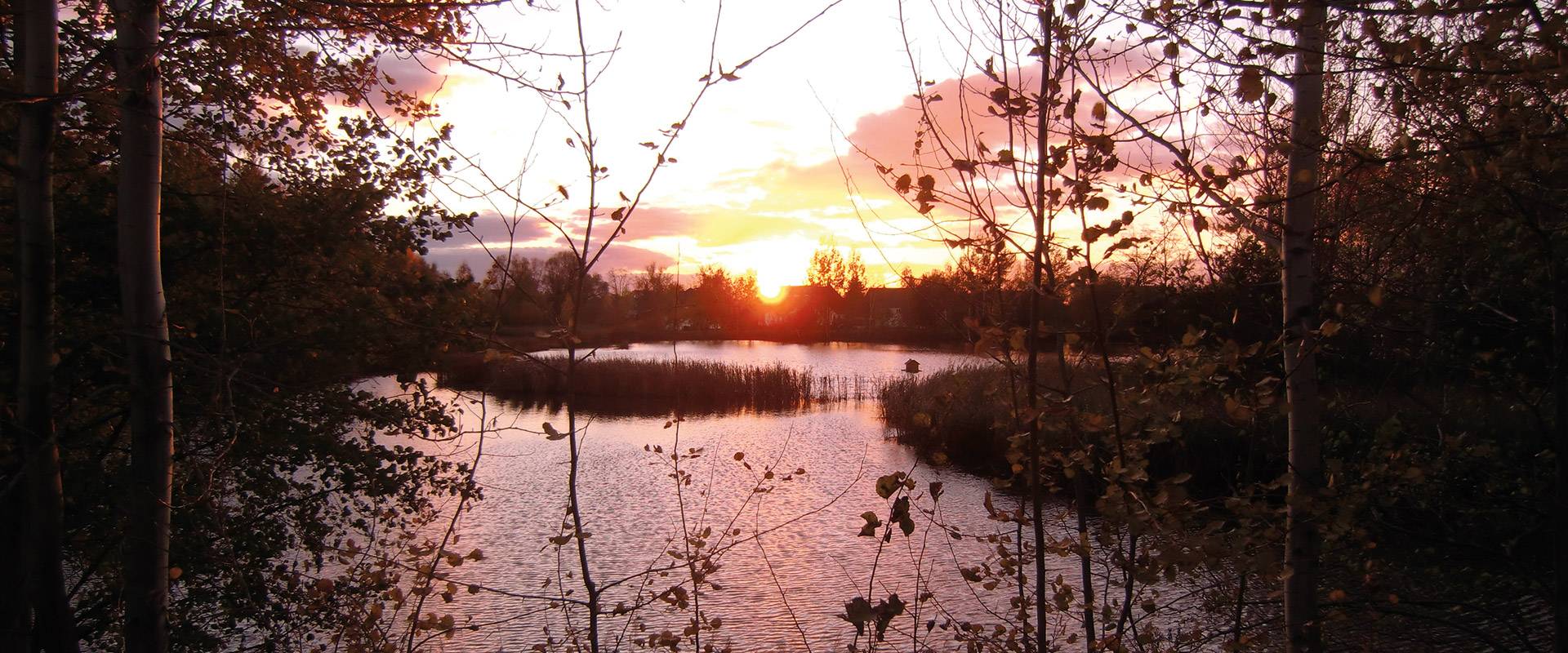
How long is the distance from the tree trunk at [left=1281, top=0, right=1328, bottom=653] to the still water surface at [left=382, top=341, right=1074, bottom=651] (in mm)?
917

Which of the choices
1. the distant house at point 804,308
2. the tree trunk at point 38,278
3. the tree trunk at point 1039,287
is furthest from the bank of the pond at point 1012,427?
the distant house at point 804,308

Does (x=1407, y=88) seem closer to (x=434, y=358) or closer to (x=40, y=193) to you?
(x=40, y=193)

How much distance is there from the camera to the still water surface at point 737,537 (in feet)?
21.2

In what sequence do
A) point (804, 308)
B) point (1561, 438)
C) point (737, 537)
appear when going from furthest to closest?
point (804, 308) → point (737, 537) → point (1561, 438)

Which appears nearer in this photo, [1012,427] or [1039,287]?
[1039,287]

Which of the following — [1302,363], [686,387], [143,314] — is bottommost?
[686,387]

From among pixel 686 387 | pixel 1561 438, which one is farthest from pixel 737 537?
pixel 686 387

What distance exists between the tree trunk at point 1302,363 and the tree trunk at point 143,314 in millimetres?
3014

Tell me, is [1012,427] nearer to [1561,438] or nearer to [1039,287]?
[1039,287]

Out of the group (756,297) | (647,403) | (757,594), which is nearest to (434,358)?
(757,594)

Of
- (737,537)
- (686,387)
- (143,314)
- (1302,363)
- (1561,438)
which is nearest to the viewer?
(143,314)

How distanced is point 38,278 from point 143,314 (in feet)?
1.16

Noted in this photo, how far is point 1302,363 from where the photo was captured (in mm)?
2586

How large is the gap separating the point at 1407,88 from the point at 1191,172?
805 mm
